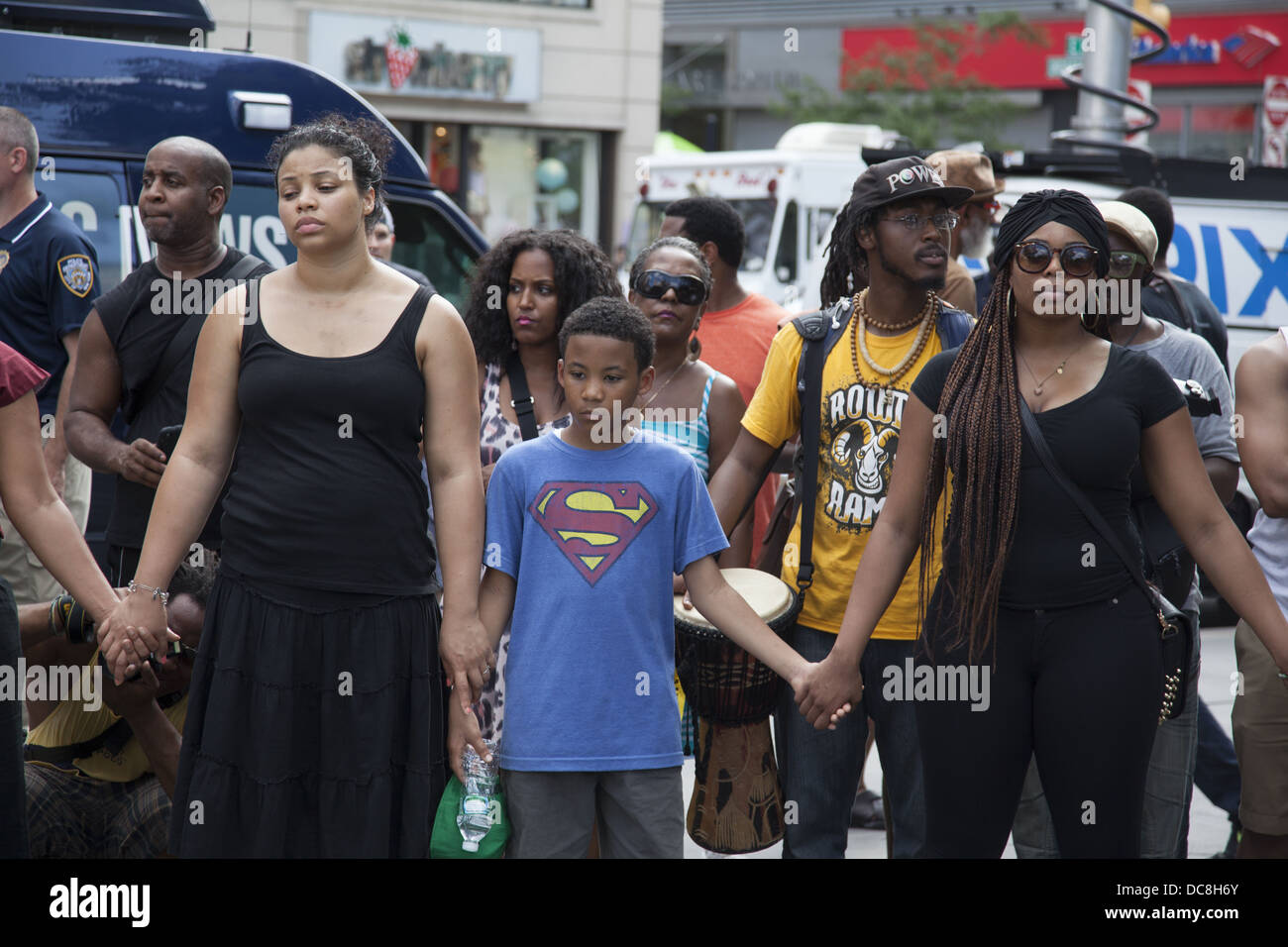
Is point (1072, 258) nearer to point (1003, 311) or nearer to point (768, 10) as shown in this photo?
point (1003, 311)

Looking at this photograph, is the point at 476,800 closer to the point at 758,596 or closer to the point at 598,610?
the point at 598,610

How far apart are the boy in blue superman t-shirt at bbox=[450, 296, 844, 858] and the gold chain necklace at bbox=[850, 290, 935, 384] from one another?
66 centimetres

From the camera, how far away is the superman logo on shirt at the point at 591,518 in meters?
3.67

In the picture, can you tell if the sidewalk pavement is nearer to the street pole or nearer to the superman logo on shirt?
the superman logo on shirt

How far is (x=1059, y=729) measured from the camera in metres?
3.39

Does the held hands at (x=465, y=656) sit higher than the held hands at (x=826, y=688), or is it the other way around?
the held hands at (x=465, y=656)

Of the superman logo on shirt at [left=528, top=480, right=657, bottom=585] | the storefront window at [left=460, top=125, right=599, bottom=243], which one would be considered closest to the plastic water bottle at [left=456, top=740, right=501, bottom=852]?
Answer: the superman logo on shirt at [left=528, top=480, right=657, bottom=585]

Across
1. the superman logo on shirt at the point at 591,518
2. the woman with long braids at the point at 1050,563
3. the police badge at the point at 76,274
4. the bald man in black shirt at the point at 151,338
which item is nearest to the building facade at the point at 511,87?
the police badge at the point at 76,274

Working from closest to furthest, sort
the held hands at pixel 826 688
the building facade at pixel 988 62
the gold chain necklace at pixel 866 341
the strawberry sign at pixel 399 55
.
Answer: the held hands at pixel 826 688 < the gold chain necklace at pixel 866 341 < the strawberry sign at pixel 399 55 < the building facade at pixel 988 62

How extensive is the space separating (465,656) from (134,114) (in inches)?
134

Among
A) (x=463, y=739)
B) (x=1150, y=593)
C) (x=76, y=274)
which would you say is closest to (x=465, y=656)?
(x=463, y=739)

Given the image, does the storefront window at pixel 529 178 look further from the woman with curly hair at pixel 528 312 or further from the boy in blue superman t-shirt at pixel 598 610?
the boy in blue superman t-shirt at pixel 598 610

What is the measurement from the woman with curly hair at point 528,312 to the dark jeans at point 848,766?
1072 millimetres

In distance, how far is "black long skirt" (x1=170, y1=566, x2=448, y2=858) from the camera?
350cm
